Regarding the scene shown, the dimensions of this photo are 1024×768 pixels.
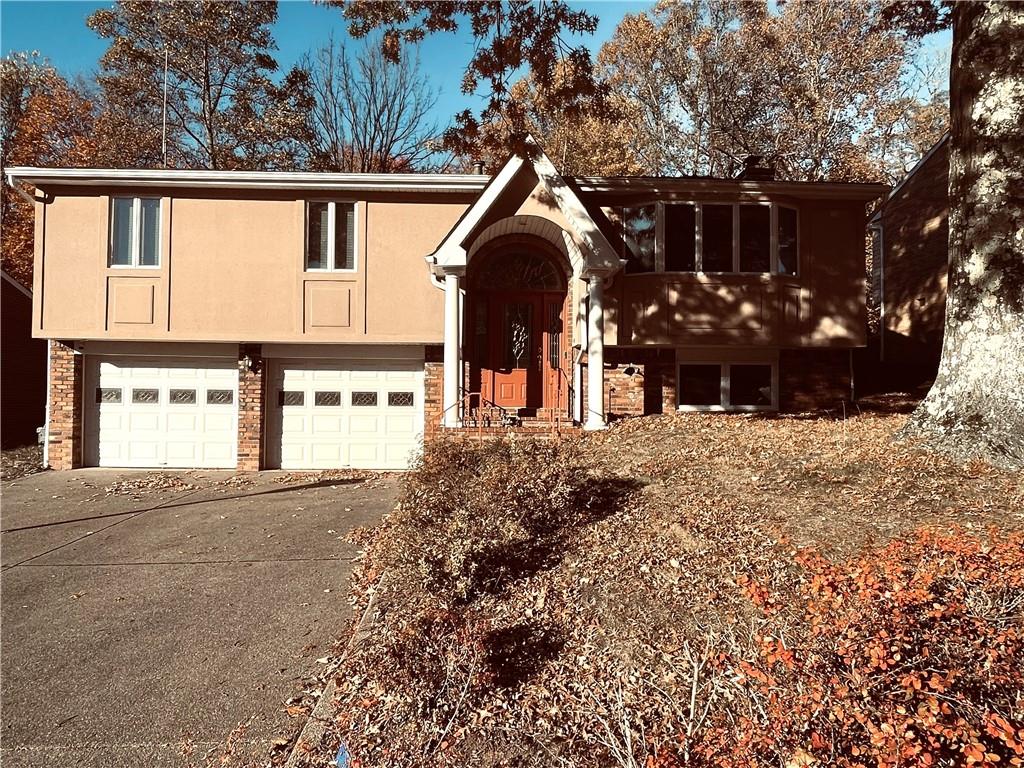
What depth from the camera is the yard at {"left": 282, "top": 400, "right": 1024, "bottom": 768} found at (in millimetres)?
2641

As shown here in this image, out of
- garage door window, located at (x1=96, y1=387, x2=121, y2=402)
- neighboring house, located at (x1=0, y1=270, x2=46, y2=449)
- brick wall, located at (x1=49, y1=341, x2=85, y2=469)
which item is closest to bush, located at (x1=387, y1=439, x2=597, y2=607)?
garage door window, located at (x1=96, y1=387, x2=121, y2=402)

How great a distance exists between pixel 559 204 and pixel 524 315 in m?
2.64

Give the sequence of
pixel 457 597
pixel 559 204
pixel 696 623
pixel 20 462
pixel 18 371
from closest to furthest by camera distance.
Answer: pixel 696 623 → pixel 457 597 → pixel 559 204 → pixel 20 462 → pixel 18 371

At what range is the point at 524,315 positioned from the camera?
11.9 m

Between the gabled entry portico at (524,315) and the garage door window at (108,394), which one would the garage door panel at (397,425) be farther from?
the garage door window at (108,394)

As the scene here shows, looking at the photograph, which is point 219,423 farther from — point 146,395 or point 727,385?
point 727,385

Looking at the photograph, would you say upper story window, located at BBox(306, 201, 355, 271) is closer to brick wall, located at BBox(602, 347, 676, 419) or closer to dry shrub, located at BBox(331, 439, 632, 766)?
brick wall, located at BBox(602, 347, 676, 419)

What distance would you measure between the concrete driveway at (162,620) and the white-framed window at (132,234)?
211 inches

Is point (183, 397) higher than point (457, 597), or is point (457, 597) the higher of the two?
point (183, 397)

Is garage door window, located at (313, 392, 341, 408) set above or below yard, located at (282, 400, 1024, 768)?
above

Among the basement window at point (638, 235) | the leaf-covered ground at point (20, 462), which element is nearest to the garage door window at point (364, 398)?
the basement window at point (638, 235)

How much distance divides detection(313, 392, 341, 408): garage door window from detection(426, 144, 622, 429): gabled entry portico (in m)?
2.91

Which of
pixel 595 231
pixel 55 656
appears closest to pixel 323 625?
pixel 55 656

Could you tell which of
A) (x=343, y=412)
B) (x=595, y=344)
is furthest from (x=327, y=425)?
(x=595, y=344)
